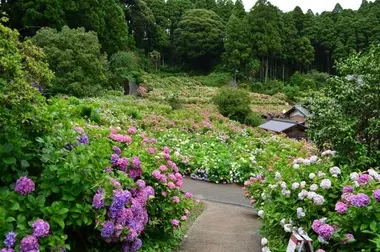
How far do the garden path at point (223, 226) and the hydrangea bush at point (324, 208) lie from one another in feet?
1.88

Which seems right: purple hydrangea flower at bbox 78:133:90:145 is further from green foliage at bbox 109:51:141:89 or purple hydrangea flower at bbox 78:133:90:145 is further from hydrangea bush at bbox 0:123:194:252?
green foliage at bbox 109:51:141:89

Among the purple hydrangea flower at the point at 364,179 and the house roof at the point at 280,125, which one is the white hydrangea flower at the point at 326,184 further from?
the house roof at the point at 280,125

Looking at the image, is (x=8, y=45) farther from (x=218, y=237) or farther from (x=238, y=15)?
(x=238, y=15)

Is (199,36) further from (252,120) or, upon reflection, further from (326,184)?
(326,184)

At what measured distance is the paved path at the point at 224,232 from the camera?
502 cm

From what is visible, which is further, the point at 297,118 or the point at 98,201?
the point at 297,118

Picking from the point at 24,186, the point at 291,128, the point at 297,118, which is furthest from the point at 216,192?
the point at 297,118

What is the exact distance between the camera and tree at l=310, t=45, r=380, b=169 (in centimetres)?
571

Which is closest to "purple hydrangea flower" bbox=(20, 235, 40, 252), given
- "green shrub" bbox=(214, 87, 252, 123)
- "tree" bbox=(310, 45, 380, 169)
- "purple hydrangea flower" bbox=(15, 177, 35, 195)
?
"purple hydrangea flower" bbox=(15, 177, 35, 195)

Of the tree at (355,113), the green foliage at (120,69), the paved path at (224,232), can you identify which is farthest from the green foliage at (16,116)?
the green foliage at (120,69)

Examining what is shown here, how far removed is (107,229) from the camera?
3213mm

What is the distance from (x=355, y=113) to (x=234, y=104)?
805 inches

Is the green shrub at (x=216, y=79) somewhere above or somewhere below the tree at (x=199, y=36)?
below

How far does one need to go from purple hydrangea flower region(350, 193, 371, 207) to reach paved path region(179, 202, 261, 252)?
194cm
